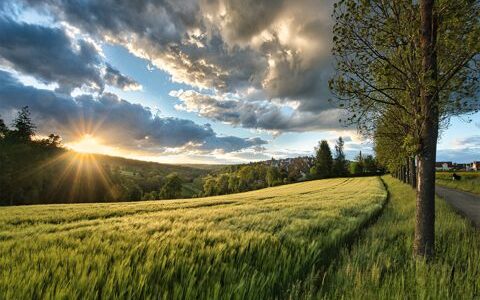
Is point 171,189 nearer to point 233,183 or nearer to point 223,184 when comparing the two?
point 233,183

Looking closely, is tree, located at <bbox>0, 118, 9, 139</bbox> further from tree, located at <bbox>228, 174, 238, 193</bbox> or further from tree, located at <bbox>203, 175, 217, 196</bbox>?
tree, located at <bbox>228, 174, 238, 193</bbox>

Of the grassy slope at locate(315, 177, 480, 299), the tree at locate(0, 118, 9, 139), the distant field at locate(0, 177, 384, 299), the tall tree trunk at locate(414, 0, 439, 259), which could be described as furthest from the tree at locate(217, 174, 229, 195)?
the tall tree trunk at locate(414, 0, 439, 259)

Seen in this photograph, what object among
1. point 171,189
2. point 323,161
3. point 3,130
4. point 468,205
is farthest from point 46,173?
point 323,161

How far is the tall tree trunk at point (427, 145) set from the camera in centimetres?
663

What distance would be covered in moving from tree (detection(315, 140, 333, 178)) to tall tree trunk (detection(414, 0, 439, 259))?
4720 inches

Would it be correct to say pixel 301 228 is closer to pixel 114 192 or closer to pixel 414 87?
pixel 414 87

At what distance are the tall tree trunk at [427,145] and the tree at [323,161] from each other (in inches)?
4720

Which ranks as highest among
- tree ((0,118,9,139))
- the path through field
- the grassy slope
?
tree ((0,118,9,139))

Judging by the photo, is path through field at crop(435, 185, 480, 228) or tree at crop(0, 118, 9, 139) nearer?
path through field at crop(435, 185, 480, 228)

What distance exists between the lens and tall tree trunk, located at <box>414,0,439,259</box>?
6.63 m

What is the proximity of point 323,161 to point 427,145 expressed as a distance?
121335 millimetres

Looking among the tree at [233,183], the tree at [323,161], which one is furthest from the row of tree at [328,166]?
the tree at [233,183]

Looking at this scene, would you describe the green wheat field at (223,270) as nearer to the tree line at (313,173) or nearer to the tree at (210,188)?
the tree line at (313,173)

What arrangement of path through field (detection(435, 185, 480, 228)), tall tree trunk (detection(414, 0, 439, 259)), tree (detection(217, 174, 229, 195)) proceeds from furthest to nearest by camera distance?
tree (detection(217, 174, 229, 195)), path through field (detection(435, 185, 480, 228)), tall tree trunk (detection(414, 0, 439, 259))
